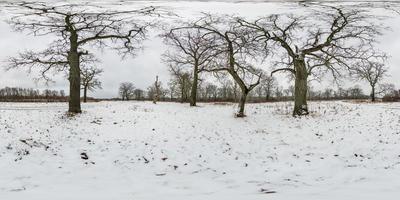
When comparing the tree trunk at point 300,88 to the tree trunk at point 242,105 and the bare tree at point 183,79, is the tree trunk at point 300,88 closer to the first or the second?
the tree trunk at point 242,105

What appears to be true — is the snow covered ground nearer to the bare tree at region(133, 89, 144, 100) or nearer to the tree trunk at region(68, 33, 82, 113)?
the tree trunk at region(68, 33, 82, 113)

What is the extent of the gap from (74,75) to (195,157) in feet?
38.2

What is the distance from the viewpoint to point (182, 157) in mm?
15094

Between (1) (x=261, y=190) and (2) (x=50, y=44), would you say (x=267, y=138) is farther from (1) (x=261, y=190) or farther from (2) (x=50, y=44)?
(2) (x=50, y=44)

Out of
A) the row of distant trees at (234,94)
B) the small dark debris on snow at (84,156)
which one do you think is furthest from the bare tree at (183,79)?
the small dark debris on snow at (84,156)

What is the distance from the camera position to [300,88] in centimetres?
2411

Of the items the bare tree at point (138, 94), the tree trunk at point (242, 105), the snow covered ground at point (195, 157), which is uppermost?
the bare tree at point (138, 94)

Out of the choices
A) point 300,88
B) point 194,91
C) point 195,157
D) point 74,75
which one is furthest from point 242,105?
point 74,75

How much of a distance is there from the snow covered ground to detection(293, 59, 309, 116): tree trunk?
1.66 m

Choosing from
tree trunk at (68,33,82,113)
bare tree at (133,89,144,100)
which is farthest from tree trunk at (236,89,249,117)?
bare tree at (133,89,144,100)

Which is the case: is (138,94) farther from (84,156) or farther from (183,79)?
(84,156)

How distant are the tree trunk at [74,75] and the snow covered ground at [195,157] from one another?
2.75 feet

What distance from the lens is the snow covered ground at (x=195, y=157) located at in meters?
11.0

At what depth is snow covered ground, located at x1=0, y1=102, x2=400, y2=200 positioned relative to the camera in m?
11.0
